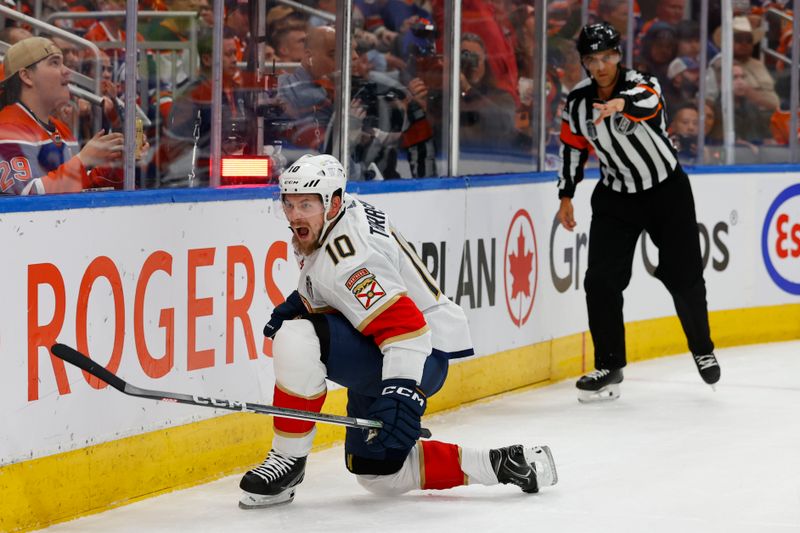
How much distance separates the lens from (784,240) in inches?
281

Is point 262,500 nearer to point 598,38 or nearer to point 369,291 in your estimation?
point 369,291

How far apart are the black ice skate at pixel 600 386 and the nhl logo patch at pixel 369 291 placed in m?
2.06

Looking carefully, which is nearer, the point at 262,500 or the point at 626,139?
the point at 262,500

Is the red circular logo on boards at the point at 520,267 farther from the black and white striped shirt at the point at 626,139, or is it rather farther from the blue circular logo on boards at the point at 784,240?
the blue circular logo on boards at the point at 784,240

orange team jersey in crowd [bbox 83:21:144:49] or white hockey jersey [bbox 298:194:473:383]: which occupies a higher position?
orange team jersey in crowd [bbox 83:21:144:49]

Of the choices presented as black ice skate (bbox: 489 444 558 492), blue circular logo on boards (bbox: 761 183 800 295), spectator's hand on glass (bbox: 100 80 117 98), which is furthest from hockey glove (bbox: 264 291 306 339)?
blue circular logo on boards (bbox: 761 183 800 295)

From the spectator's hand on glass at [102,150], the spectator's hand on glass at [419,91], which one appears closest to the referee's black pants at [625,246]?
the spectator's hand on glass at [419,91]

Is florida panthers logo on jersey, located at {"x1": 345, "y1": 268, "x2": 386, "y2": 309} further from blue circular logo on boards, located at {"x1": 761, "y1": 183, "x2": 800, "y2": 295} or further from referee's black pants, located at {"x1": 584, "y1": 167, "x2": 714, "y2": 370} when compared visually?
blue circular logo on boards, located at {"x1": 761, "y1": 183, "x2": 800, "y2": 295}

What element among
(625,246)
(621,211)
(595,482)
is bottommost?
(595,482)

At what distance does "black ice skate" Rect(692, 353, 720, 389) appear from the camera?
5570mm

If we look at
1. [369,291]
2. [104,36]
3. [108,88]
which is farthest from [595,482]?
[104,36]

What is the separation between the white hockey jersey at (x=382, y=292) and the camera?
350 centimetres

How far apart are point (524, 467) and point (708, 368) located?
199 cm

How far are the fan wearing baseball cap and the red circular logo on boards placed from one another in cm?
201
